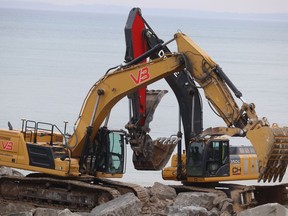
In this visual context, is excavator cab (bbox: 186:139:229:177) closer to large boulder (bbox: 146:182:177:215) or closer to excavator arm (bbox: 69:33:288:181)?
large boulder (bbox: 146:182:177:215)

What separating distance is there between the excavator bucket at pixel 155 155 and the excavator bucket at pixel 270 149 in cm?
480

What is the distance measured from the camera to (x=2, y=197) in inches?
1084

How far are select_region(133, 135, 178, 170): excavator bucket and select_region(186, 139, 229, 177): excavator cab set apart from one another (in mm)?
1511

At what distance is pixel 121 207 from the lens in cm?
2412

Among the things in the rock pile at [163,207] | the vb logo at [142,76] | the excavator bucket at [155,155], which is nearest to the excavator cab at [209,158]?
the rock pile at [163,207]

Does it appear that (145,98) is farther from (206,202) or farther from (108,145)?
(206,202)

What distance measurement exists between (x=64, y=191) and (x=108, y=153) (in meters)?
1.38

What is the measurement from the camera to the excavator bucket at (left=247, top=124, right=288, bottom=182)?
24.5 meters

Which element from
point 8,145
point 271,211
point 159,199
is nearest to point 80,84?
point 8,145

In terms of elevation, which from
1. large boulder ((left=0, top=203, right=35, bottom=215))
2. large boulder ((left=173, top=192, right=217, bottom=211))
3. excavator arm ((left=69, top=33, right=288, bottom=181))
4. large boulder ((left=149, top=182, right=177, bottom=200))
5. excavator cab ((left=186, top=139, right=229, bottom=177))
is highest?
excavator arm ((left=69, top=33, right=288, bottom=181))

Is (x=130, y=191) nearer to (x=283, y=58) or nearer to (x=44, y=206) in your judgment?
(x=44, y=206)

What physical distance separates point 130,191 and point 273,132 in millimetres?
3812

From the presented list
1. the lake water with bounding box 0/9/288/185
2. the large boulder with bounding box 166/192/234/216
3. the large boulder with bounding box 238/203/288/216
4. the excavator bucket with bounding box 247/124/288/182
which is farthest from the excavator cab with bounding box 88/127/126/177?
the lake water with bounding box 0/9/288/185

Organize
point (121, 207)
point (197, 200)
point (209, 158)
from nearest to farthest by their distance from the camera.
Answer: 1. point (121, 207)
2. point (197, 200)
3. point (209, 158)
